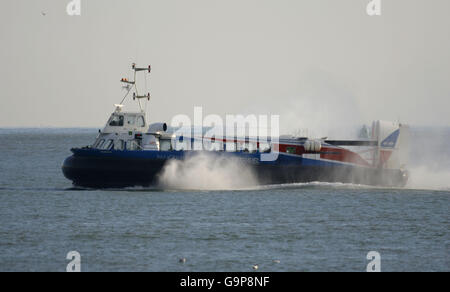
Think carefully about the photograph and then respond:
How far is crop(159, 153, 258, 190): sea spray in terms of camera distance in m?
37.0

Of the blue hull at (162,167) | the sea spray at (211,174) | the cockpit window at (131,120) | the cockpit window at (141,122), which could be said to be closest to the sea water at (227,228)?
the sea spray at (211,174)

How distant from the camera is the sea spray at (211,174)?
121 ft

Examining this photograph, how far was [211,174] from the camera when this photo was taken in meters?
37.4

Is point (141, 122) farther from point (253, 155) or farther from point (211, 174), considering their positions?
point (253, 155)

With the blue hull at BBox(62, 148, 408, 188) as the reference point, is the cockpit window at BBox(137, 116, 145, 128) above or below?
above

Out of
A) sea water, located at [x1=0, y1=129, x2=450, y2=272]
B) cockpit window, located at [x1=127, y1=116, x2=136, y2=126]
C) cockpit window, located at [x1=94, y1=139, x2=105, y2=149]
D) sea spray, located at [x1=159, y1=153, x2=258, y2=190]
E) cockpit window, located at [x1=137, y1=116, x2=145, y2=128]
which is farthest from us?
cockpit window, located at [x1=137, y1=116, x2=145, y2=128]

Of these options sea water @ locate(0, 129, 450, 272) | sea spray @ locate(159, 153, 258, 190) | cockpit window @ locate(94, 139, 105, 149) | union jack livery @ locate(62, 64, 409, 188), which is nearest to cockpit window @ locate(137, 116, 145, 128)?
A: union jack livery @ locate(62, 64, 409, 188)

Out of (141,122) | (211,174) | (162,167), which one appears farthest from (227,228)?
(141,122)

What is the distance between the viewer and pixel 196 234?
2564 cm

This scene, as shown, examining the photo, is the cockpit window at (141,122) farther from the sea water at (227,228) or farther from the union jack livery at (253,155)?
the sea water at (227,228)

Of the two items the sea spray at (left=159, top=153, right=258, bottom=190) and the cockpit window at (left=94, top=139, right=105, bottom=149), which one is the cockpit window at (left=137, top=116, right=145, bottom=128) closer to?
the cockpit window at (left=94, top=139, right=105, bottom=149)

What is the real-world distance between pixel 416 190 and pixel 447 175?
7.57 metres

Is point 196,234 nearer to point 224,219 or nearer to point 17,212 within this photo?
point 224,219

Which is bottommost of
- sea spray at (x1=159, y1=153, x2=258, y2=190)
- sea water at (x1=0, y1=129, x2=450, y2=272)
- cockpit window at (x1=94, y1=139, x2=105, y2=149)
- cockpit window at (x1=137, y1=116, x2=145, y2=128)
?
sea water at (x1=0, y1=129, x2=450, y2=272)
